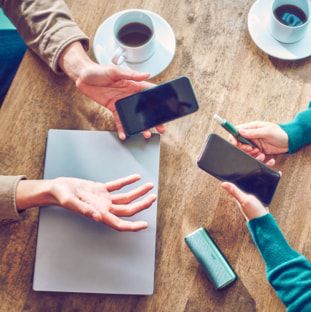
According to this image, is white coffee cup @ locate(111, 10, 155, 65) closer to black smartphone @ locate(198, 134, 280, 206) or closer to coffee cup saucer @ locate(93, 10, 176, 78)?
coffee cup saucer @ locate(93, 10, 176, 78)

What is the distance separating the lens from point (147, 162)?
962 millimetres

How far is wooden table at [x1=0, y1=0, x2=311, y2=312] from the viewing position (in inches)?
35.9

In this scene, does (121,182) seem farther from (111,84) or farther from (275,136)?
(275,136)

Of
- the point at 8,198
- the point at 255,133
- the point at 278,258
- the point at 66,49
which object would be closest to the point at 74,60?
the point at 66,49

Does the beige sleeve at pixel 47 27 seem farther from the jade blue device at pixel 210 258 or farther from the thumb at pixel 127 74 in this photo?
the jade blue device at pixel 210 258

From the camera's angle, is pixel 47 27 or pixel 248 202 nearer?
pixel 248 202

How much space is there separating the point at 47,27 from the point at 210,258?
0.65 meters

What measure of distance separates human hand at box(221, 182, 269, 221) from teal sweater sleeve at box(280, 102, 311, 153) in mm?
156

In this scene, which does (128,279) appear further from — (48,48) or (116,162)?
(48,48)

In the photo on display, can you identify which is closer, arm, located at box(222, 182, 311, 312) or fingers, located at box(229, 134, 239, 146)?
arm, located at box(222, 182, 311, 312)

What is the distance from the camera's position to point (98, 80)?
99cm

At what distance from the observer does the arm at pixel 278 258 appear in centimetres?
88

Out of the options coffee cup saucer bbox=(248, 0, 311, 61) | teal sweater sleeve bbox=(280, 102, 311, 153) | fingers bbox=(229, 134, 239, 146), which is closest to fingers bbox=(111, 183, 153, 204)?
fingers bbox=(229, 134, 239, 146)

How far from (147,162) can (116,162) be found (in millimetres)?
69
